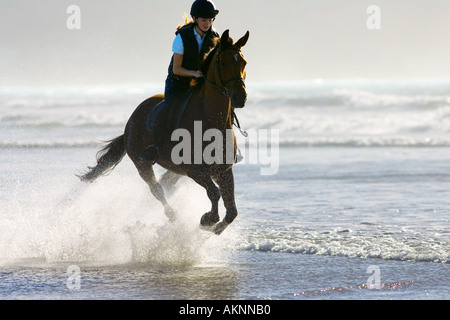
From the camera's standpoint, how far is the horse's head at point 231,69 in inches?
291

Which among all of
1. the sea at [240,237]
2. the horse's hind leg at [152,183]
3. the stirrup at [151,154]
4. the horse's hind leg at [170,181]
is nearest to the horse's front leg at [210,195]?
the sea at [240,237]

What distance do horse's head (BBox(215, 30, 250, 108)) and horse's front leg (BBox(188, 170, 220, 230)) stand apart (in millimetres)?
930

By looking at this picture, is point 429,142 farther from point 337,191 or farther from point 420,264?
point 420,264

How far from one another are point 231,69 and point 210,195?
1.32 meters

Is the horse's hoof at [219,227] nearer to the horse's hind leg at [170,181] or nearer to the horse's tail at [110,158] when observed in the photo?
the horse's hind leg at [170,181]

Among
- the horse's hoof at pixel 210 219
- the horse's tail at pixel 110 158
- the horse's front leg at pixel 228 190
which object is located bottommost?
the horse's hoof at pixel 210 219

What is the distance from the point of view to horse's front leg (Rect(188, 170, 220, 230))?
7992mm

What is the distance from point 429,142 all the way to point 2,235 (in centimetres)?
1868

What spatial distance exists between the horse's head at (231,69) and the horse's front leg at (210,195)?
0.93m

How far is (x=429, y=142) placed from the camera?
2566cm

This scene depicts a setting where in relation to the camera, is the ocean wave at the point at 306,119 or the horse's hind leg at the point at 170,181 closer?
the horse's hind leg at the point at 170,181

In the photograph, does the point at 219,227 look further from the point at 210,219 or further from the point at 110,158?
the point at 110,158

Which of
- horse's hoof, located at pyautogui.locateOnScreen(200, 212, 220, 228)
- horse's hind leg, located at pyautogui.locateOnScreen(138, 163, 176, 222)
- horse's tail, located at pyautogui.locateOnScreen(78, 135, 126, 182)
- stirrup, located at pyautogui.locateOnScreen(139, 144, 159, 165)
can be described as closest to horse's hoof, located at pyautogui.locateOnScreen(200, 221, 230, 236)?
horse's hoof, located at pyautogui.locateOnScreen(200, 212, 220, 228)
